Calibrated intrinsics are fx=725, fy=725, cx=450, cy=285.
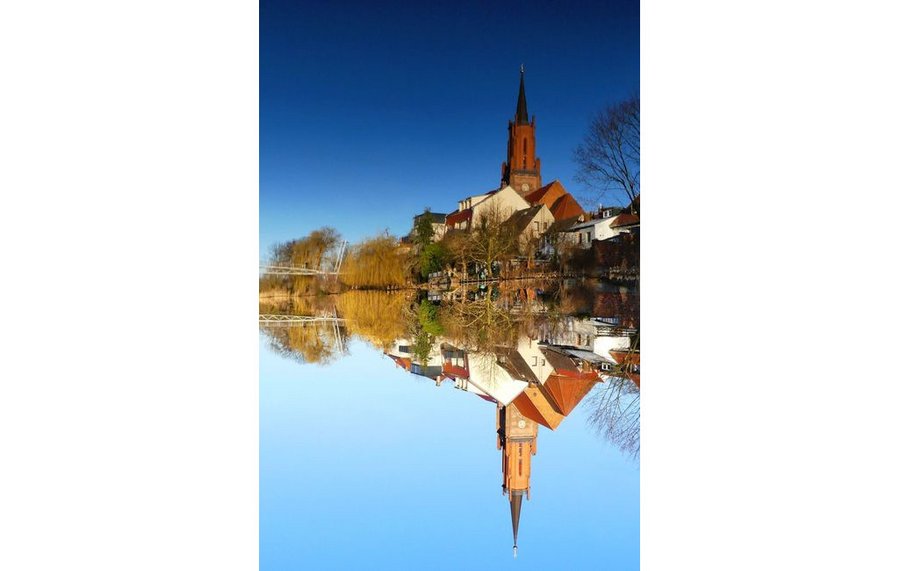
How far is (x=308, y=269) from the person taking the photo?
286 centimetres

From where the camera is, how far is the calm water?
8.13 ft

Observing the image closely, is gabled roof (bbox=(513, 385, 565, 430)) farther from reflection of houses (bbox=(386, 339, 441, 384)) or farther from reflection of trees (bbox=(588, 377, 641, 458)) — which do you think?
reflection of houses (bbox=(386, 339, 441, 384))

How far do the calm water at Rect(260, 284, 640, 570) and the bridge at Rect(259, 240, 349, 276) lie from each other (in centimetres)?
13

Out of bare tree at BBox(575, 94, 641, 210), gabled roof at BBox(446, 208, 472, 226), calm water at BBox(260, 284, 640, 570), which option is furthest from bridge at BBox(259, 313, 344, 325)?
bare tree at BBox(575, 94, 641, 210)

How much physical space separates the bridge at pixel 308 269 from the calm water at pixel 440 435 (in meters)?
0.13

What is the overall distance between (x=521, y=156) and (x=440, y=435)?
1093 mm
